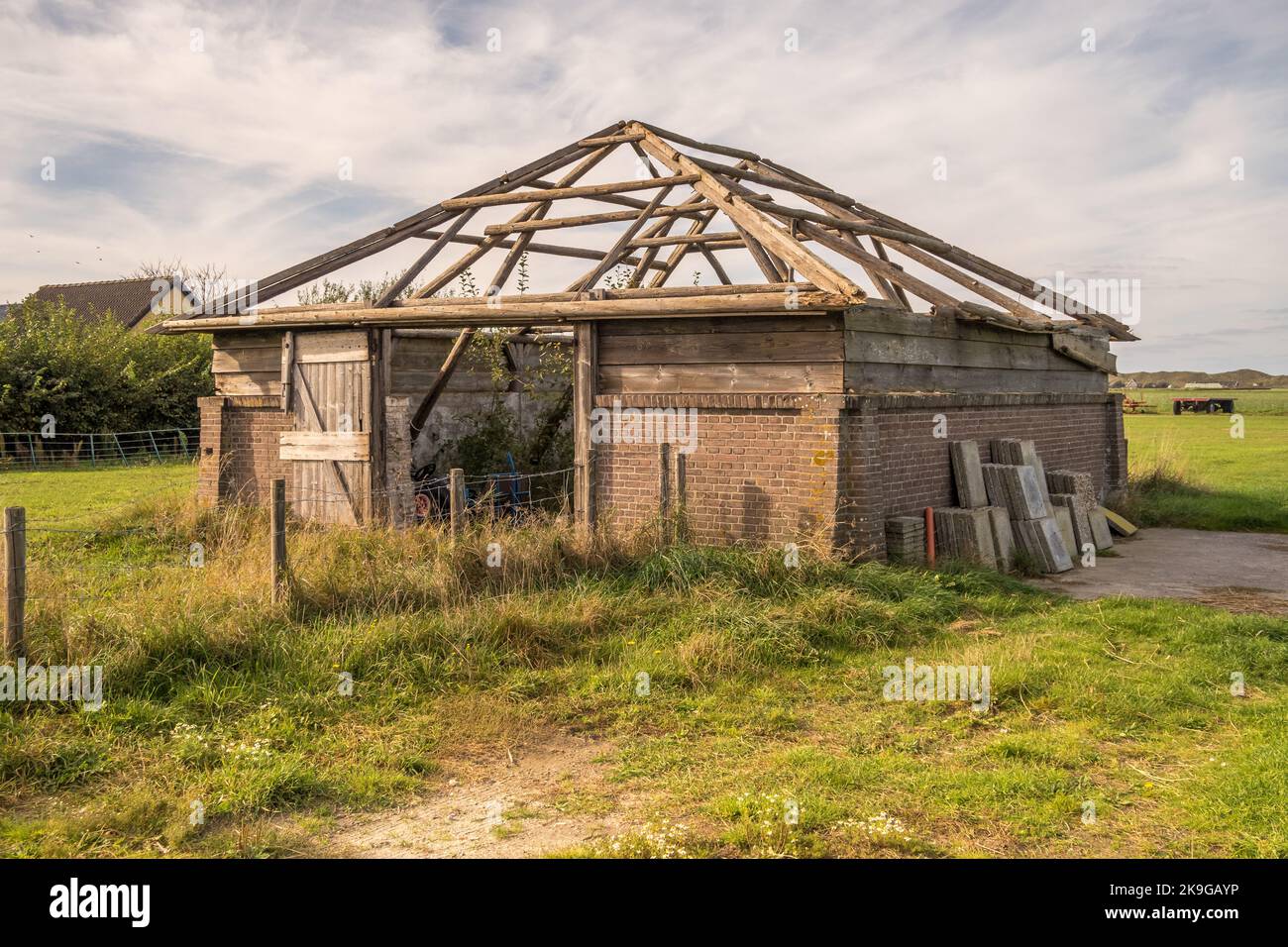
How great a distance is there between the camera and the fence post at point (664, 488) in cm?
1035

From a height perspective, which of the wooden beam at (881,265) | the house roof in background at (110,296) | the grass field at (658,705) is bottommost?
the grass field at (658,705)

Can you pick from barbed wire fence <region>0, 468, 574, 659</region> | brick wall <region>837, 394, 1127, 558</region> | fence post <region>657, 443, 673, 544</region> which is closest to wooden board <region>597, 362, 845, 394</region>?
brick wall <region>837, 394, 1127, 558</region>

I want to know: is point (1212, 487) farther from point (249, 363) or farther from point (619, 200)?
point (249, 363)

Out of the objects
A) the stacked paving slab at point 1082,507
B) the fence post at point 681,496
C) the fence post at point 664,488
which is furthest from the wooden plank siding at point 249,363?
the stacked paving slab at point 1082,507

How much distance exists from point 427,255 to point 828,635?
7273 mm

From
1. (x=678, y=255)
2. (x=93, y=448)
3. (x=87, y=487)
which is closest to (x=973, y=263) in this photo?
(x=678, y=255)

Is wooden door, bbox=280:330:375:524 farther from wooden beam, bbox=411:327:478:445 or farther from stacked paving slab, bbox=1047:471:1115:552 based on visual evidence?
stacked paving slab, bbox=1047:471:1115:552

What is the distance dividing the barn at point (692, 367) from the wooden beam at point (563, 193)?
3 cm

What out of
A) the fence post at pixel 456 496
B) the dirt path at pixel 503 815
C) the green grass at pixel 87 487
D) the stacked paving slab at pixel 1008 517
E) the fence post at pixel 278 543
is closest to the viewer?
the dirt path at pixel 503 815

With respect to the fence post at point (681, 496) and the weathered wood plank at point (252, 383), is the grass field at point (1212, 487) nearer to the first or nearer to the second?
the fence post at point (681, 496)

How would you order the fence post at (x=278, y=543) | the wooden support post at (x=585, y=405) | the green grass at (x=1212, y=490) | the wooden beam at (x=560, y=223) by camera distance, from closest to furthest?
the fence post at (x=278, y=543) → the wooden support post at (x=585, y=405) → the wooden beam at (x=560, y=223) → the green grass at (x=1212, y=490)

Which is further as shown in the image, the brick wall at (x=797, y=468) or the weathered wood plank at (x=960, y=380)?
the weathered wood plank at (x=960, y=380)

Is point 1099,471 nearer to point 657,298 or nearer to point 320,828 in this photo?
point 657,298

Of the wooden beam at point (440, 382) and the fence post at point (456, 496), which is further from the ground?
the wooden beam at point (440, 382)
